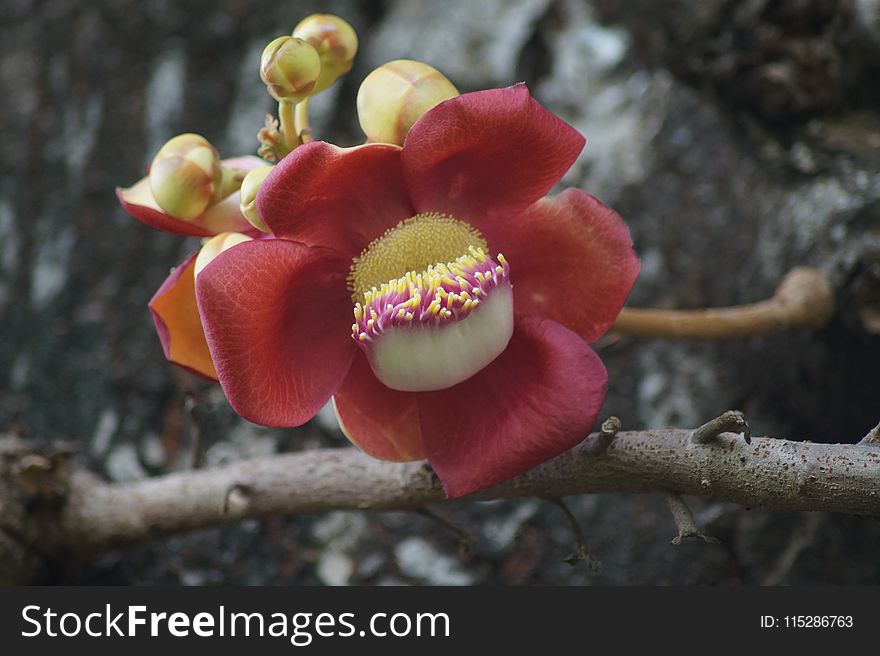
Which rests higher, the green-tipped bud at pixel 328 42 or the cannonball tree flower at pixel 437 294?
the green-tipped bud at pixel 328 42

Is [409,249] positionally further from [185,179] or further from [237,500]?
[237,500]

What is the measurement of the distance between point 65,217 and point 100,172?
0.07m

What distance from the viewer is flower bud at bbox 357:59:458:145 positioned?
60cm

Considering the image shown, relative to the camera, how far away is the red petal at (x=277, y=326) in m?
0.56

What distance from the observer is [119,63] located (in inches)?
48.3

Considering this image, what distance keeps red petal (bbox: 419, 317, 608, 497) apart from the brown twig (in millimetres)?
247

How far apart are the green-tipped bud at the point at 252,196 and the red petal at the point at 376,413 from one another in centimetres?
12

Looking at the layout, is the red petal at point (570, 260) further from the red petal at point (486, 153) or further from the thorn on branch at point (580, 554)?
the thorn on branch at point (580, 554)

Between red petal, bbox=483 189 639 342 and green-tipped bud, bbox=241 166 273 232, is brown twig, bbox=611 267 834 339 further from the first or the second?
green-tipped bud, bbox=241 166 273 232

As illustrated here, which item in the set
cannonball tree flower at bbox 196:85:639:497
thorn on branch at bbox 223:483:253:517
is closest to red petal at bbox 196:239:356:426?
cannonball tree flower at bbox 196:85:639:497

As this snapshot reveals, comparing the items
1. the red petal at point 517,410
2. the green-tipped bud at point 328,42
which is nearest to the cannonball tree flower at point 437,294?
the red petal at point 517,410

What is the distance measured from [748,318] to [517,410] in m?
0.38

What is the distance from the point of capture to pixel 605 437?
583 millimetres

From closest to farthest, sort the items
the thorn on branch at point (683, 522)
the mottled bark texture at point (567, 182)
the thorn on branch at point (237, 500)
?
the thorn on branch at point (683, 522) → the thorn on branch at point (237, 500) → the mottled bark texture at point (567, 182)
